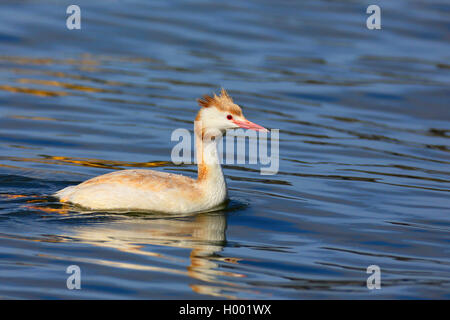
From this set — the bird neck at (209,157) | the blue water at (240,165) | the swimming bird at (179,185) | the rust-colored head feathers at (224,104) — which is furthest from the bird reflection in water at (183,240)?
the rust-colored head feathers at (224,104)

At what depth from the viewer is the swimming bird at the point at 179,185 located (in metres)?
11.1

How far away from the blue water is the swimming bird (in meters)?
0.20

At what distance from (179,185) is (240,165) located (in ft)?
11.5

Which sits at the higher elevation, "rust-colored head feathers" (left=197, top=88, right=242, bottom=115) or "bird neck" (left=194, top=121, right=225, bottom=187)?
"rust-colored head feathers" (left=197, top=88, right=242, bottom=115)

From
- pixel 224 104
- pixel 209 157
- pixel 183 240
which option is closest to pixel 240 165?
pixel 209 157

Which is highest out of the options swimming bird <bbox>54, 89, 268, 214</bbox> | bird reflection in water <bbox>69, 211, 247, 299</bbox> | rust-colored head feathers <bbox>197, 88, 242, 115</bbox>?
rust-colored head feathers <bbox>197, 88, 242, 115</bbox>

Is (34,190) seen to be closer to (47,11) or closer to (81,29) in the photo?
(81,29)

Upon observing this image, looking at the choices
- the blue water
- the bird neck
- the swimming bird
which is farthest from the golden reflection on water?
the bird neck

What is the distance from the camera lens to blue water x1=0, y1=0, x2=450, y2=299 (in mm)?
9430

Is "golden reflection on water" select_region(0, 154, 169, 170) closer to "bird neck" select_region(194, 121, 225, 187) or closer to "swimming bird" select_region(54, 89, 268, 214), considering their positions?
"swimming bird" select_region(54, 89, 268, 214)

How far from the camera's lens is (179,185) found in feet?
37.1

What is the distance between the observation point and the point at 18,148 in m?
14.6

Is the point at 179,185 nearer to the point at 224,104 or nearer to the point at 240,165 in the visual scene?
the point at 224,104

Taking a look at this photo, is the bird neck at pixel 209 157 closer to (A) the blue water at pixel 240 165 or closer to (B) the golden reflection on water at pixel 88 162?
(A) the blue water at pixel 240 165
